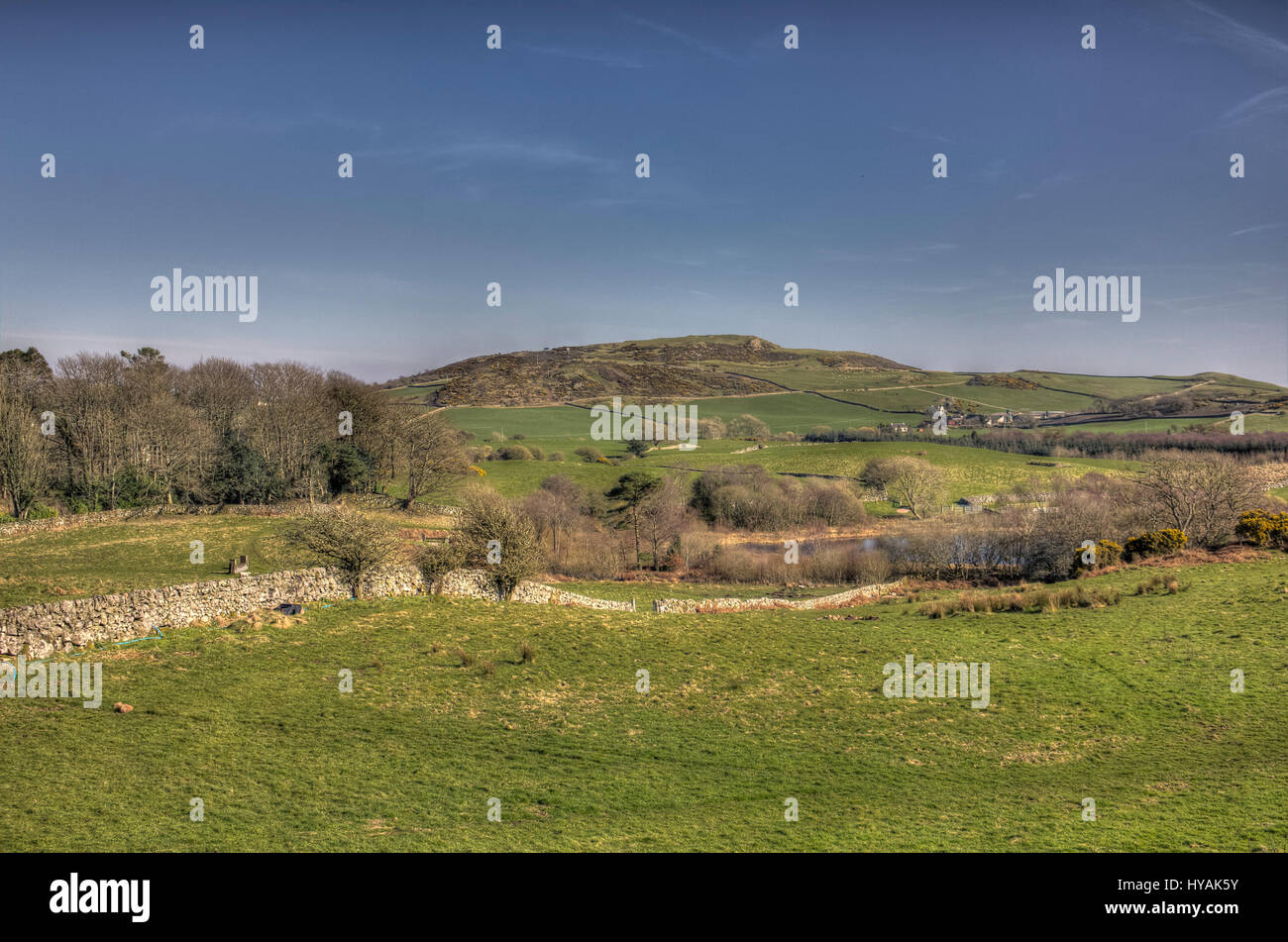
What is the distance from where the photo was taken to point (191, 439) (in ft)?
197

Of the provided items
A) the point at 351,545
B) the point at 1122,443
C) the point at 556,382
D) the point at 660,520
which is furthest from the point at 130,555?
the point at 556,382

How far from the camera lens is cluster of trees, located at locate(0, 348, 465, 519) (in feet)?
179

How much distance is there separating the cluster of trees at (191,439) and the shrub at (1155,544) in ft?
178

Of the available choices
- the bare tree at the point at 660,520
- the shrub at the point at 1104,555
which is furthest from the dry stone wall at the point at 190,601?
the shrub at the point at 1104,555

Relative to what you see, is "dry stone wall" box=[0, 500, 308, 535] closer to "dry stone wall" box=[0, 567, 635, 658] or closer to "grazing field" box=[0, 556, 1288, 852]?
"dry stone wall" box=[0, 567, 635, 658]

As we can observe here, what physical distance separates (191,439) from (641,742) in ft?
187

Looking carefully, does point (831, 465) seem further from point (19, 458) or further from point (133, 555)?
point (19, 458)

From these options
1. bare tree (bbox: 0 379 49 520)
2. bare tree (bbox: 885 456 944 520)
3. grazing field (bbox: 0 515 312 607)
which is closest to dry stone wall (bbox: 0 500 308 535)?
grazing field (bbox: 0 515 312 607)

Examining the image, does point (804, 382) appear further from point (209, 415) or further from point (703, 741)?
point (703, 741)

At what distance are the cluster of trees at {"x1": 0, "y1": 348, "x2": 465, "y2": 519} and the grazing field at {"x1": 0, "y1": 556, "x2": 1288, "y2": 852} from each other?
1524 inches

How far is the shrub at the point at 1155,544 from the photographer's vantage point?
4378cm

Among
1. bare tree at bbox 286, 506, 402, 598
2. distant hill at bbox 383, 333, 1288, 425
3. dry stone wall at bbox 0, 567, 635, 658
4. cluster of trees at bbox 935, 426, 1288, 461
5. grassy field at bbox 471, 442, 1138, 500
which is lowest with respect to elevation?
dry stone wall at bbox 0, 567, 635, 658

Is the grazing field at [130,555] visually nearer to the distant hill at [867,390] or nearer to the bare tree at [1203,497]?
the bare tree at [1203,497]
